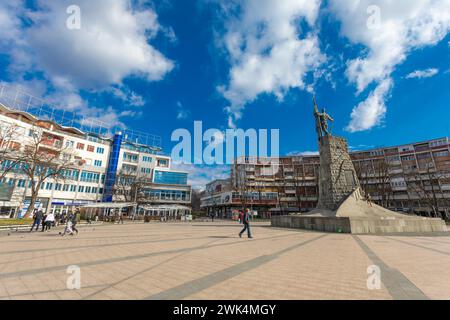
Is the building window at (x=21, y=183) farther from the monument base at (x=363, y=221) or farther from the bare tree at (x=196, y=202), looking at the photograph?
the bare tree at (x=196, y=202)

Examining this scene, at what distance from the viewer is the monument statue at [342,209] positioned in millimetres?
15297

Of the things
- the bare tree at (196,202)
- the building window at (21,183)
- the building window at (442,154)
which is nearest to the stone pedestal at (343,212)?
the building window at (21,183)

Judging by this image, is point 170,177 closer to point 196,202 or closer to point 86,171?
point 86,171

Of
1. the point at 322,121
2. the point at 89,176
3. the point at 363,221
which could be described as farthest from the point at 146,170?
the point at 363,221

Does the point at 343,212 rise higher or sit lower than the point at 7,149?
lower

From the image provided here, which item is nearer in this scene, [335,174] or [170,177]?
[335,174]

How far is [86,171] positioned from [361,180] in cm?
6269

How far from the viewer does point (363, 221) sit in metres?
15.0

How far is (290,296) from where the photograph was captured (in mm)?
3424

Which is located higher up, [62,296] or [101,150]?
[101,150]

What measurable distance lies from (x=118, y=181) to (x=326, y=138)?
43.8 metres
